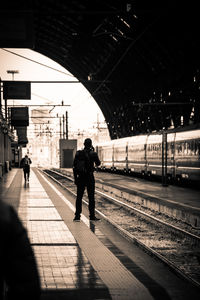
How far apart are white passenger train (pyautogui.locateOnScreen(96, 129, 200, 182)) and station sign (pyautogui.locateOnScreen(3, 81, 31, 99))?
8.10m

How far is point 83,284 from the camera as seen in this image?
6301 millimetres

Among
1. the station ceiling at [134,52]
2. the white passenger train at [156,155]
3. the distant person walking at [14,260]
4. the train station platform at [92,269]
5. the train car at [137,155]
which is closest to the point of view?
the distant person walking at [14,260]

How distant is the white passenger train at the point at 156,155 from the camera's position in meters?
25.9

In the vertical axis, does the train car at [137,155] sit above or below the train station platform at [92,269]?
above

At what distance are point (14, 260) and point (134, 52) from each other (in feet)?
152

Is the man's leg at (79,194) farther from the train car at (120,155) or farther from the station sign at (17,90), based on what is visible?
the train car at (120,155)

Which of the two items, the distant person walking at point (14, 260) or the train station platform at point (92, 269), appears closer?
the distant person walking at point (14, 260)

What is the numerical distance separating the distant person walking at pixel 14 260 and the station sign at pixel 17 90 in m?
19.9

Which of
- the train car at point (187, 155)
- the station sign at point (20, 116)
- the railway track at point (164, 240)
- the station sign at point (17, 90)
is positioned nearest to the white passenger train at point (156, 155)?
the train car at point (187, 155)

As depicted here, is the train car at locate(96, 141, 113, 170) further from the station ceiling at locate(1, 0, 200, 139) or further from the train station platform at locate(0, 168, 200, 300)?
the train station platform at locate(0, 168, 200, 300)

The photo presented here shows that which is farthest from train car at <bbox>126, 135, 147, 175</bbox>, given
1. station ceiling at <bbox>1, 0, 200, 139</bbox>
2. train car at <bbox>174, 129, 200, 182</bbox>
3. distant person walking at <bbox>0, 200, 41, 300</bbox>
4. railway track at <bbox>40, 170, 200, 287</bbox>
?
distant person walking at <bbox>0, 200, 41, 300</bbox>

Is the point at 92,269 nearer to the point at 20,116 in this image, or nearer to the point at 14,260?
the point at 14,260

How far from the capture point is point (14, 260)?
11.2 ft

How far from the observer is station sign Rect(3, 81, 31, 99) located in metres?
23.2
